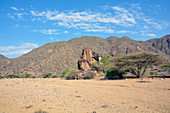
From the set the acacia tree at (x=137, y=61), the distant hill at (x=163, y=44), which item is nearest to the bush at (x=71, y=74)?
the acacia tree at (x=137, y=61)

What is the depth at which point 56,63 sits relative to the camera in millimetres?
78750

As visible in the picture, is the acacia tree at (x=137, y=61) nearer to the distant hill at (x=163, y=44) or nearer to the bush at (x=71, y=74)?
the bush at (x=71, y=74)

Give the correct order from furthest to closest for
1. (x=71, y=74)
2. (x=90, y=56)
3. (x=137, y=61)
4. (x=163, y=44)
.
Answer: (x=163, y=44), (x=90, y=56), (x=71, y=74), (x=137, y=61)

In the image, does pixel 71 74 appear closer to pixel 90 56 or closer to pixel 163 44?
pixel 90 56

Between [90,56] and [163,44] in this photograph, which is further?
[163,44]

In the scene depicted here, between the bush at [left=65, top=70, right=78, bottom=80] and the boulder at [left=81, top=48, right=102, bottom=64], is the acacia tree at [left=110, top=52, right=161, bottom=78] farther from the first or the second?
the boulder at [left=81, top=48, right=102, bottom=64]

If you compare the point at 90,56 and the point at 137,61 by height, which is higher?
the point at 90,56

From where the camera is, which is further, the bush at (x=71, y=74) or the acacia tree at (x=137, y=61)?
the bush at (x=71, y=74)

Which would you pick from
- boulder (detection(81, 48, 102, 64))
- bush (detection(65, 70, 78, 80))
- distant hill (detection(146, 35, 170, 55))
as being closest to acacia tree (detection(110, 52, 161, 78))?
bush (detection(65, 70, 78, 80))

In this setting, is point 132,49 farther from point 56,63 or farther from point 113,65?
point 113,65

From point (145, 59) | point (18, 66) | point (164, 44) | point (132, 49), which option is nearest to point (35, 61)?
point (18, 66)

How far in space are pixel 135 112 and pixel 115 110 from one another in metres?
1.22

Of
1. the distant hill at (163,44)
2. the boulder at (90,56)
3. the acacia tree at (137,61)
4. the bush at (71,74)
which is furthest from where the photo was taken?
the distant hill at (163,44)

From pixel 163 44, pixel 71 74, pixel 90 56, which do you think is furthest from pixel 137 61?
pixel 163 44
